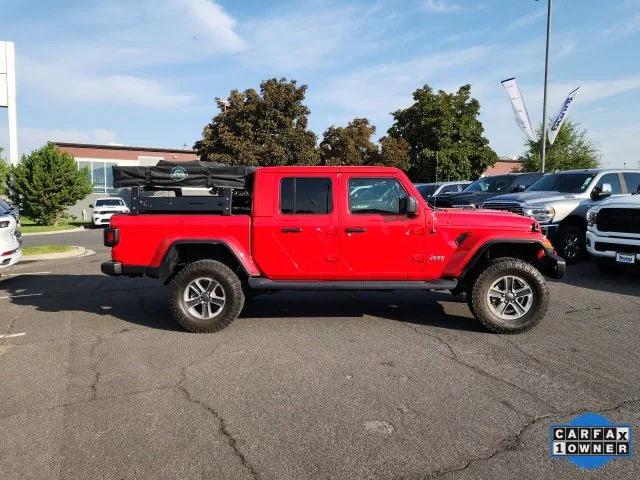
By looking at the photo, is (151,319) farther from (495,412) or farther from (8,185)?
(8,185)

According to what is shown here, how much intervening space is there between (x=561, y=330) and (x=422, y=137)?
3220 centimetres

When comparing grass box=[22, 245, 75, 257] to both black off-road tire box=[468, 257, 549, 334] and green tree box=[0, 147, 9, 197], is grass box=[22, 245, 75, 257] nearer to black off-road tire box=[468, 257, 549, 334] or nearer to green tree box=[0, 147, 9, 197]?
black off-road tire box=[468, 257, 549, 334]

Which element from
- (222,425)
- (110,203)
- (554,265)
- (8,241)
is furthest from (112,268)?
(110,203)

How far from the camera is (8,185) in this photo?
25000 millimetres

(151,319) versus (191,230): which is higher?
(191,230)

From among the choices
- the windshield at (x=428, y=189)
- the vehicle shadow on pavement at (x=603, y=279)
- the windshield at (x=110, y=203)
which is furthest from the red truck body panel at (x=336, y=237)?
the windshield at (x=110, y=203)

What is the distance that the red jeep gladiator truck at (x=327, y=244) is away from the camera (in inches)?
219

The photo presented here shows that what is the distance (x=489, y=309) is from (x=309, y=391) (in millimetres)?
2583

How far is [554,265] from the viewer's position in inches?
222

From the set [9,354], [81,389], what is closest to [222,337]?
[81,389]

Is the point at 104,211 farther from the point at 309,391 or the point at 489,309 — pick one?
the point at 309,391

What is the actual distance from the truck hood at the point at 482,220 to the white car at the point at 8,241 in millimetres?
7479

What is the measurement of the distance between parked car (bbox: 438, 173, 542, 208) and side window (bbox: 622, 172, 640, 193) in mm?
2857

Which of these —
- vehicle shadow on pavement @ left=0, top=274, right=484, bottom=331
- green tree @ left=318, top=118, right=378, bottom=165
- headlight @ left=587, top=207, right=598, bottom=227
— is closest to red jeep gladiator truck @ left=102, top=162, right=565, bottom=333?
vehicle shadow on pavement @ left=0, top=274, right=484, bottom=331
